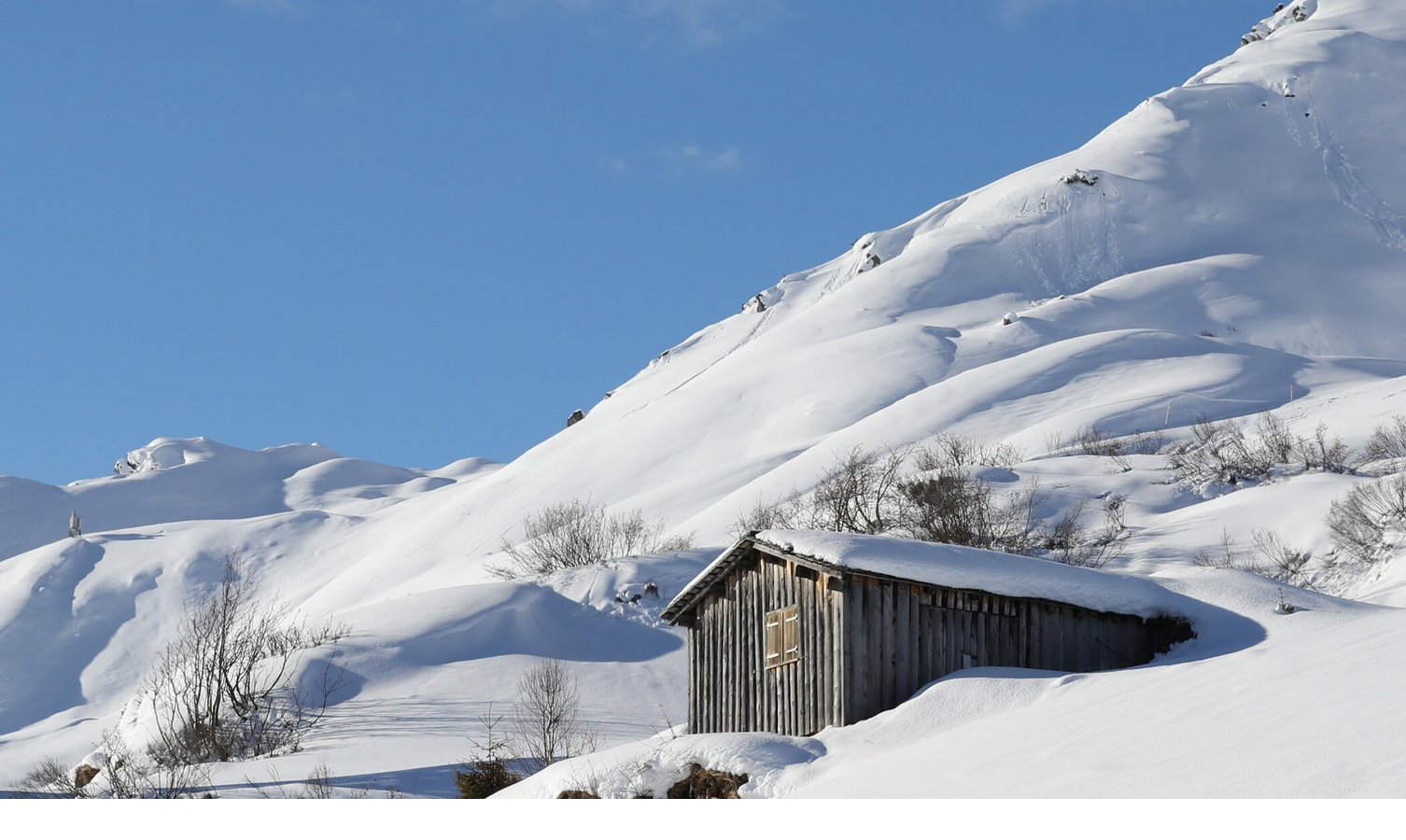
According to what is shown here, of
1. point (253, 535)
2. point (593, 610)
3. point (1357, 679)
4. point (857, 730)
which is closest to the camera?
point (1357, 679)

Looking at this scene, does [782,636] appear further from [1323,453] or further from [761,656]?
[1323,453]

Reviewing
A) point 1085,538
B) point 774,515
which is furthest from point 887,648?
point 774,515

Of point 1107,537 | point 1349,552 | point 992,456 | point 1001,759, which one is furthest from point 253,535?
point 1001,759

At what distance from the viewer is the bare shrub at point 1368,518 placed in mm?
34062

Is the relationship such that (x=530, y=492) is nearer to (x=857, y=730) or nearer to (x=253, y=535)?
(x=253, y=535)

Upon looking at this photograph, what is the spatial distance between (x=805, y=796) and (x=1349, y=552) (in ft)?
74.8

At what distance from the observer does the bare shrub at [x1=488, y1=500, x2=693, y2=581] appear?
43.8 m

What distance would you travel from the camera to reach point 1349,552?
34250 millimetres

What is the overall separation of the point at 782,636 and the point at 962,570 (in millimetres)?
2722

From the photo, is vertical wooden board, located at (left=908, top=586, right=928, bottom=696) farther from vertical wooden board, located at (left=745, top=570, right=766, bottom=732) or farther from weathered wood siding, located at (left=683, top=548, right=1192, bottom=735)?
vertical wooden board, located at (left=745, top=570, right=766, bottom=732)

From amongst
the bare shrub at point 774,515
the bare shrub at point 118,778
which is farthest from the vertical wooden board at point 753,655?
the bare shrub at point 774,515

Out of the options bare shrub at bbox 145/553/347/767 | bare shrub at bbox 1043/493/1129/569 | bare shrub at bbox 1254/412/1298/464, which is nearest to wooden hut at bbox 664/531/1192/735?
bare shrub at bbox 145/553/347/767

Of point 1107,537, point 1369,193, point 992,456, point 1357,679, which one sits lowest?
point 1357,679

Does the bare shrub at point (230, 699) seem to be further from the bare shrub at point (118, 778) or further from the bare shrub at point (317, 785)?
the bare shrub at point (317, 785)
